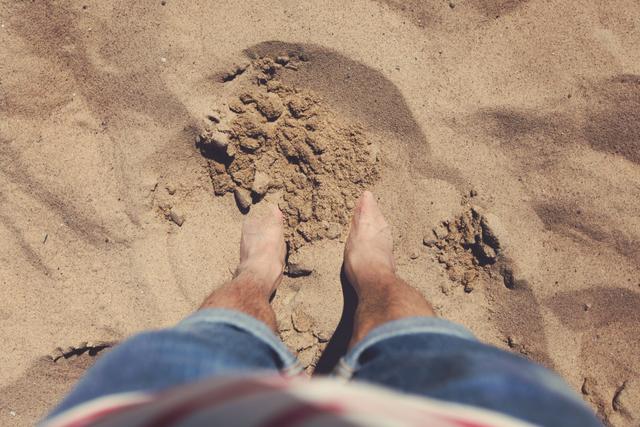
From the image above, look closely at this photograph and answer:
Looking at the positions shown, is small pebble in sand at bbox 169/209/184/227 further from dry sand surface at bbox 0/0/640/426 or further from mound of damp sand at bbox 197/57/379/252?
mound of damp sand at bbox 197/57/379/252

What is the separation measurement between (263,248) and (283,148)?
39cm

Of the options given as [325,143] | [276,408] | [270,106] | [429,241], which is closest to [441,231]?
[429,241]

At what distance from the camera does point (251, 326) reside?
130 cm

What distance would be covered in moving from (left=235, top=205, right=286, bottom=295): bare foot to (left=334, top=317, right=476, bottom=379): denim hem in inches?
21.0

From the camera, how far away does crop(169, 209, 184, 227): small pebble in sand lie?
1.76 meters

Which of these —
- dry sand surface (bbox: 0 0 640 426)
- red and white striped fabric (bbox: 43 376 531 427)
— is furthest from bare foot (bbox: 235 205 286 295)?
red and white striped fabric (bbox: 43 376 531 427)

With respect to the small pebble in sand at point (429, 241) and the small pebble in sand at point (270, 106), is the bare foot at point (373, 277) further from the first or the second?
the small pebble in sand at point (270, 106)

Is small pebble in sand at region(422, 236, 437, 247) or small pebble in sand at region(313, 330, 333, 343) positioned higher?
small pebble in sand at region(422, 236, 437, 247)

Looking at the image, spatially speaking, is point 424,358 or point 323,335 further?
point 323,335

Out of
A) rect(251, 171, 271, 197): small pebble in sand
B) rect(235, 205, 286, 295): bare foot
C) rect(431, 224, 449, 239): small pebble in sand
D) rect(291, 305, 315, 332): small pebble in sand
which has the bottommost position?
rect(291, 305, 315, 332): small pebble in sand

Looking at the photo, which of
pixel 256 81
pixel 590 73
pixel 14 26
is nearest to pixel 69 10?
pixel 14 26

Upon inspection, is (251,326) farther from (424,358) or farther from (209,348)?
(424,358)

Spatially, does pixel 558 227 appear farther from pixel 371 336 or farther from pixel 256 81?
pixel 256 81

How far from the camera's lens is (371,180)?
179 cm
